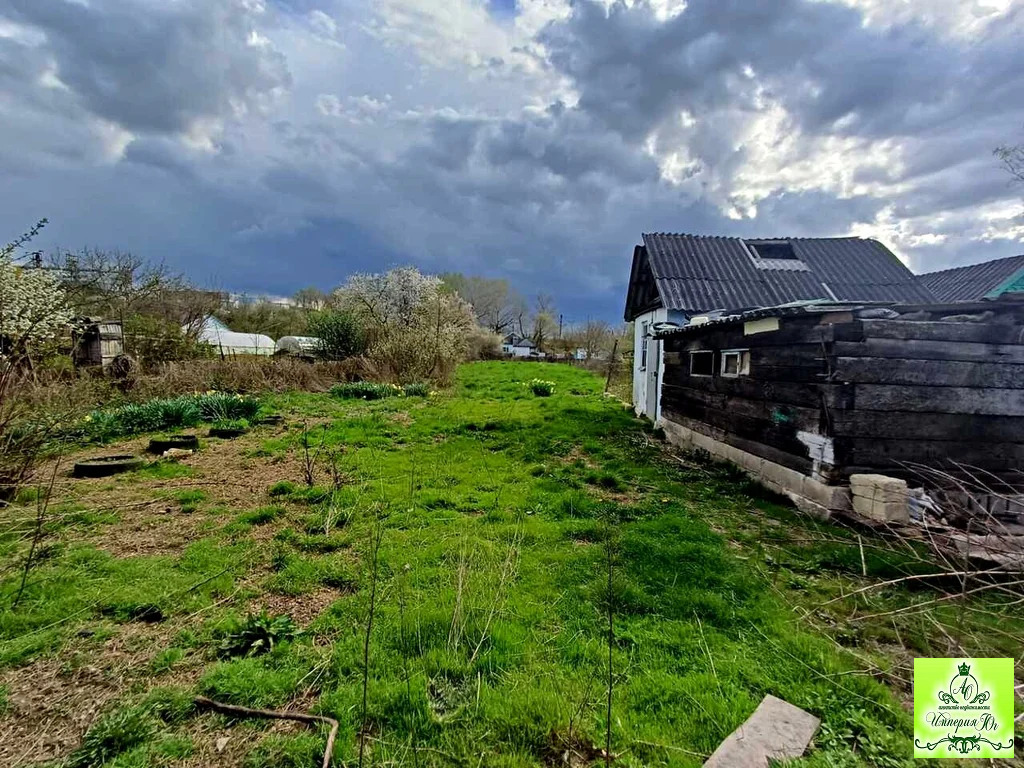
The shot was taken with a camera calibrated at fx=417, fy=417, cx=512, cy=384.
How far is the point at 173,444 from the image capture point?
6.31 m

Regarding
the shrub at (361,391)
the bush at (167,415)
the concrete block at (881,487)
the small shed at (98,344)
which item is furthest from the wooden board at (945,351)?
the small shed at (98,344)

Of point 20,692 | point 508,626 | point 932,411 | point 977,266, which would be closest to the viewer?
point 20,692

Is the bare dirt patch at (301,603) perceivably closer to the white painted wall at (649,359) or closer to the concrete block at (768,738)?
the concrete block at (768,738)

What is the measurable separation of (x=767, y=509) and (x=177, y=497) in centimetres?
660

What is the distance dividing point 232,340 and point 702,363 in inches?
805

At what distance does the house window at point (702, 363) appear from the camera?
23.8 ft

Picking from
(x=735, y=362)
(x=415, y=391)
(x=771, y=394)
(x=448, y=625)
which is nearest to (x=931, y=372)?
(x=771, y=394)

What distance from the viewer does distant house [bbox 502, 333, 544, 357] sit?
4341 centimetres

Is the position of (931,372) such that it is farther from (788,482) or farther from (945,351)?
(788,482)

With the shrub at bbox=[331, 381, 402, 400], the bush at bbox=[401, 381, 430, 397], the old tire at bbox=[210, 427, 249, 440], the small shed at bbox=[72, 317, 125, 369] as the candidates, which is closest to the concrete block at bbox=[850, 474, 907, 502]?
the old tire at bbox=[210, 427, 249, 440]

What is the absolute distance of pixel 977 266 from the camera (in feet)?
39.9

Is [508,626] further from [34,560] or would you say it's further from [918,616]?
[34,560]

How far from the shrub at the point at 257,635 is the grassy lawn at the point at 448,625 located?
5 cm

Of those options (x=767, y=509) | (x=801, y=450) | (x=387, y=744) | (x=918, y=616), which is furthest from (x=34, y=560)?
(x=801, y=450)
